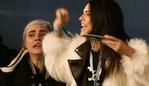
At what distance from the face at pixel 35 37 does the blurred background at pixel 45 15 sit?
173mm

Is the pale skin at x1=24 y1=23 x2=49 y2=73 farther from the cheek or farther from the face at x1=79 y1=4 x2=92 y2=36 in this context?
the face at x1=79 y1=4 x2=92 y2=36

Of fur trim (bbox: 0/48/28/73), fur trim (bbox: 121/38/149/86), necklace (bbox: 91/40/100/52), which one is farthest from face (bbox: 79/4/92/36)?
fur trim (bbox: 0/48/28/73)

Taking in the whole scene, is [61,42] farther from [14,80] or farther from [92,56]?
[14,80]

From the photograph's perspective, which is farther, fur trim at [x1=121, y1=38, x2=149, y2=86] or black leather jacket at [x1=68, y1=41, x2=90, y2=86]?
black leather jacket at [x1=68, y1=41, x2=90, y2=86]

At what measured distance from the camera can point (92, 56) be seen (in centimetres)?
164

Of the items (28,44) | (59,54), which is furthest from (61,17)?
(28,44)

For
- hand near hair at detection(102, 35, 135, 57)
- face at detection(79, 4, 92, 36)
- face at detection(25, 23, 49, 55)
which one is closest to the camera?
hand near hair at detection(102, 35, 135, 57)

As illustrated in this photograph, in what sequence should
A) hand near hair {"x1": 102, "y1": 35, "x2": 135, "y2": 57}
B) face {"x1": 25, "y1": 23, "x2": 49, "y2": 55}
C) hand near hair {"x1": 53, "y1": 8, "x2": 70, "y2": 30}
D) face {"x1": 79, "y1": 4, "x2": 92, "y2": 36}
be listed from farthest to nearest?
face {"x1": 25, "y1": 23, "x2": 49, "y2": 55} → hand near hair {"x1": 53, "y1": 8, "x2": 70, "y2": 30} → face {"x1": 79, "y1": 4, "x2": 92, "y2": 36} → hand near hair {"x1": 102, "y1": 35, "x2": 135, "y2": 57}

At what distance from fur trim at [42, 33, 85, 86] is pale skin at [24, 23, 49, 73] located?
87mm

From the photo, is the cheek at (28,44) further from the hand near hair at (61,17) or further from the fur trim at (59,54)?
the hand near hair at (61,17)

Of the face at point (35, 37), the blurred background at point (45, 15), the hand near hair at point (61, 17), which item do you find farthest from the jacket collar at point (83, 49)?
the blurred background at point (45, 15)

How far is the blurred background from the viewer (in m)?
2.01

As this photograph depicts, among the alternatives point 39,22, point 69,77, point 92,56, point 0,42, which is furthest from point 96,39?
point 0,42

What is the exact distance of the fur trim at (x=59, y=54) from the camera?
1742mm
